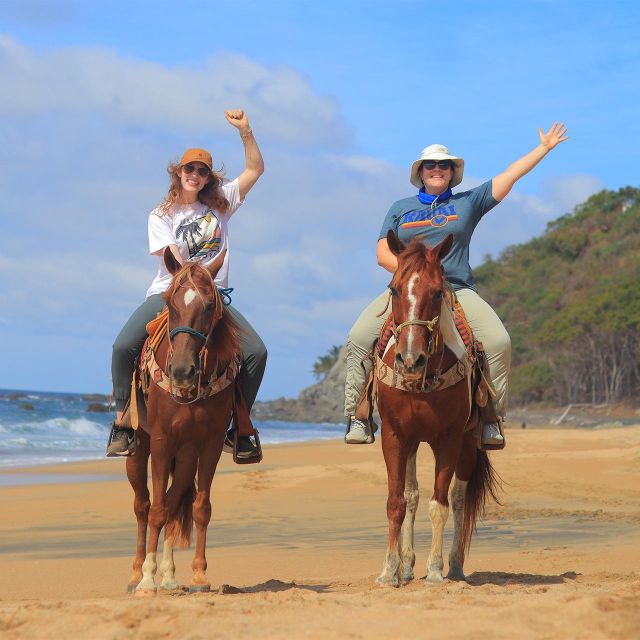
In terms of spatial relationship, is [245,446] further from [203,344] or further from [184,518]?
[203,344]

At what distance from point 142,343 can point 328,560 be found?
2749 millimetres

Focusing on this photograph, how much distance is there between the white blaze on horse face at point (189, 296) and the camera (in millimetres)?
6938

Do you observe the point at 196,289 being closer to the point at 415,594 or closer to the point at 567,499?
the point at 415,594

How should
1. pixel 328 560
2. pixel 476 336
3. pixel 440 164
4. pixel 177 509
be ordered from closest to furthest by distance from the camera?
pixel 177 509 < pixel 476 336 < pixel 440 164 < pixel 328 560

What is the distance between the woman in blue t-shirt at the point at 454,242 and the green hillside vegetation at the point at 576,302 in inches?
1951

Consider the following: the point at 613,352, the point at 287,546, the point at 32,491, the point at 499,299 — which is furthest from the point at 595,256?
the point at 287,546

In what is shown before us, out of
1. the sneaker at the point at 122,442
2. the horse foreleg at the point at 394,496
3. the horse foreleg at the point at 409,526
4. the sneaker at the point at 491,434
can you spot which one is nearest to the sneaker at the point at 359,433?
the horse foreleg at the point at 409,526

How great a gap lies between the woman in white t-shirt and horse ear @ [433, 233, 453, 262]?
147cm

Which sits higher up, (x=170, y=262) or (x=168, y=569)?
(x=170, y=262)

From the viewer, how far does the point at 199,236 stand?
779 cm

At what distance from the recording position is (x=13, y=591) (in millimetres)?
7785

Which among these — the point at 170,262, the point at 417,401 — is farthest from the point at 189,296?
the point at 417,401

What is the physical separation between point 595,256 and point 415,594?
72.2 metres

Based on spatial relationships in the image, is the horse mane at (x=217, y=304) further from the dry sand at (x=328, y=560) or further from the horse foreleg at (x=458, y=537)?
the horse foreleg at (x=458, y=537)
